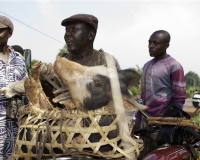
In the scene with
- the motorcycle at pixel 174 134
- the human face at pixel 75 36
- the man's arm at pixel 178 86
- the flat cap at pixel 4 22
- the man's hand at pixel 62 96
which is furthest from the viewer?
the man's arm at pixel 178 86

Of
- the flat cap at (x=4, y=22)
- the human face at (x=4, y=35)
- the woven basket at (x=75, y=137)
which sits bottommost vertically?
the woven basket at (x=75, y=137)

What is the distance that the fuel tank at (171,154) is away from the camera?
2773 mm

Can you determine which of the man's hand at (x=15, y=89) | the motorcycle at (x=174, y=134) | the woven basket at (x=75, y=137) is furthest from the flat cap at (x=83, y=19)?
the motorcycle at (x=174, y=134)

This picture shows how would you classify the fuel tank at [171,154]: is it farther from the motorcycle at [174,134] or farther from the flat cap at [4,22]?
the flat cap at [4,22]

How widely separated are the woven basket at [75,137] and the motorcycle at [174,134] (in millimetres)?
997

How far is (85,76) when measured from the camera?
184 cm

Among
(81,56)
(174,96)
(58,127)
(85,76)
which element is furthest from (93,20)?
(174,96)

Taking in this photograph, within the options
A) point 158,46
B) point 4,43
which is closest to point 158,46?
point 158,46

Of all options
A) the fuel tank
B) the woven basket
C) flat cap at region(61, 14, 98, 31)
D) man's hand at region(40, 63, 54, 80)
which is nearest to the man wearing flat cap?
flat cap at region(61, 14, 98, 31)

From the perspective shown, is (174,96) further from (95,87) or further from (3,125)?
(95,87)

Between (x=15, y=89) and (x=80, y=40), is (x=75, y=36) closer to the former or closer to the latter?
(x=80, y=40)

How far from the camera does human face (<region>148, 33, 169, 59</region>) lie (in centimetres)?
389

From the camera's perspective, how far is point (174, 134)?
285cm

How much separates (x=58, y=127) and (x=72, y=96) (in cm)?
18
